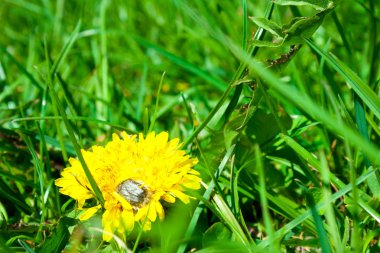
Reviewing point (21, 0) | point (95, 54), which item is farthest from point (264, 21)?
point (21, 0)

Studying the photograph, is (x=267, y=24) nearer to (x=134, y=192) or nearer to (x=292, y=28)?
(x=292, y=28)

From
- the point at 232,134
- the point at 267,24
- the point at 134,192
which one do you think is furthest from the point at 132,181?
the point at 267,24

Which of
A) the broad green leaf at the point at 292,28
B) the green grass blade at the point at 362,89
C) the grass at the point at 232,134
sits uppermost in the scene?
the broad green leaf at the point at 292,28

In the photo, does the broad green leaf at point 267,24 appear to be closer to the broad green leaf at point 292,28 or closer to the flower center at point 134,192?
the broad green leaf at point 292,28

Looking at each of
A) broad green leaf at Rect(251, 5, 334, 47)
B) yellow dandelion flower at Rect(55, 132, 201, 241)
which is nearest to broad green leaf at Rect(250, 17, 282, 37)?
broad green leaf at Rect(251, 5, 334, 47)

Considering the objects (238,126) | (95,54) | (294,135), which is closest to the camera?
(238,126)

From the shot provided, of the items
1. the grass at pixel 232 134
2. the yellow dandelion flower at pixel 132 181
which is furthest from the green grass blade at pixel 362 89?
the yellow dandelion flower at pixel 132 181

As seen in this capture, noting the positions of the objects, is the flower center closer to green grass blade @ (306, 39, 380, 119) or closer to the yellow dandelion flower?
the yellow dandelion flower

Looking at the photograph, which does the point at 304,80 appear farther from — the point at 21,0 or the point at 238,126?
the point at 21,0

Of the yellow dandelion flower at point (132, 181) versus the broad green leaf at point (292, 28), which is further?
the broad green leaf at point (292, 28)
